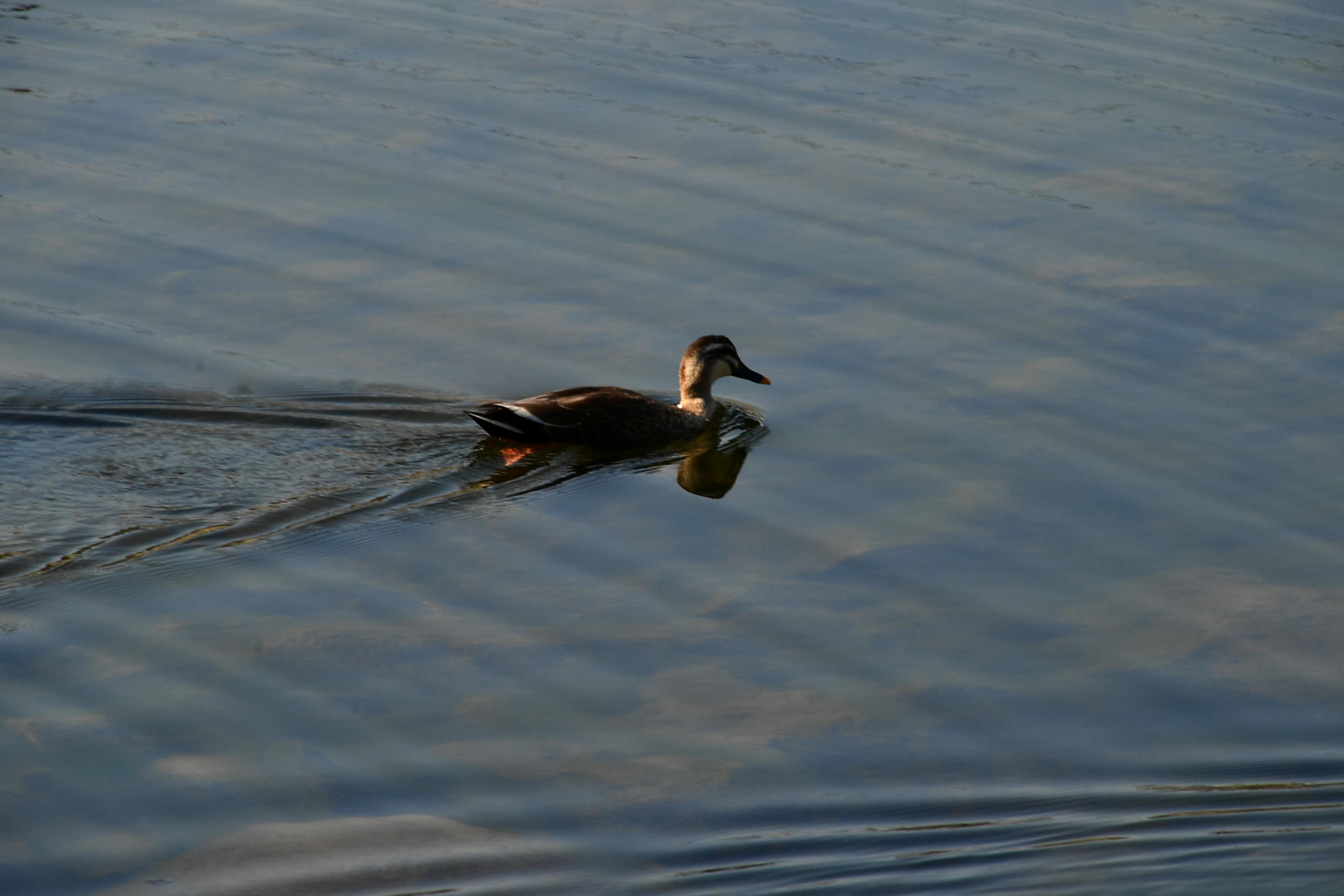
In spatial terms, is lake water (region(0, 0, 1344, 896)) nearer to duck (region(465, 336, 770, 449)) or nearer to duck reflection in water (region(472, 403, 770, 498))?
duck reflection in water (region(472, 403, 770, 498))

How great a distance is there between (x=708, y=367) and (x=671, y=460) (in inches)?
27.9

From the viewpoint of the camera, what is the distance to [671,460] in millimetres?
10492

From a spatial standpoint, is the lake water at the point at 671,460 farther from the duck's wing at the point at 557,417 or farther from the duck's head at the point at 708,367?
the duck's head at the point at 708,367

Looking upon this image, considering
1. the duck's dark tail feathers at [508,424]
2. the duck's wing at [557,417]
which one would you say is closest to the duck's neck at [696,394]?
the duck's wing at [557,417]

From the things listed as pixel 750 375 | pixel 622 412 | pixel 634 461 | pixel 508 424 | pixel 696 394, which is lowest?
pixel 508 424

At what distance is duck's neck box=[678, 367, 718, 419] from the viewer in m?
10.8

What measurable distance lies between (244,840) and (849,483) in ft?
15.4

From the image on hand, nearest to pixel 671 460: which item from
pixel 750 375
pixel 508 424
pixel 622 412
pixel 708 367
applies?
pixel 622 412

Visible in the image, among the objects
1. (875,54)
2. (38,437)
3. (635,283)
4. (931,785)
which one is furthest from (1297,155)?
(38,437)

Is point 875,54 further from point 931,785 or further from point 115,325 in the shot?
point 931,785

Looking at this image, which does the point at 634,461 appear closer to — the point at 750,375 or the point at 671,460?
the point at 671,460

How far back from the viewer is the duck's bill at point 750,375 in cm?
1075

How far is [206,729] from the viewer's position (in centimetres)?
674

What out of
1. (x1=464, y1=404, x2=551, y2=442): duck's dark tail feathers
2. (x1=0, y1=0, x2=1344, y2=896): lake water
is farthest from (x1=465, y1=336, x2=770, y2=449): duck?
(x1=0, y1=0, x2=1344, y2=896): lake water
